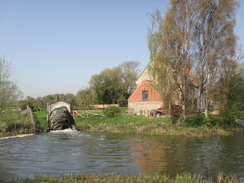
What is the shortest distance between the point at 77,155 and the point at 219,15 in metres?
18.8

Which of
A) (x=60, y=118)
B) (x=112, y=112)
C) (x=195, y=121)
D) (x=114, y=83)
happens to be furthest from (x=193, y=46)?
(x=114, y=83)

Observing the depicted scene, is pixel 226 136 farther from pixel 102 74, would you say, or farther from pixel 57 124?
pixel 102 74

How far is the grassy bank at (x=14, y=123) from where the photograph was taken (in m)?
22.5

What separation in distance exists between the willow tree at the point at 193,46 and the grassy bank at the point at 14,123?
1403cm

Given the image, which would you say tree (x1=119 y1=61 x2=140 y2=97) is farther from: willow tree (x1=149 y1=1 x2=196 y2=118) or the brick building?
willow tree (x1=149 y1=1 x2=196 y2=118)

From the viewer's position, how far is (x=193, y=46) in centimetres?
2536

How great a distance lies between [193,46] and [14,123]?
1922 centimetres

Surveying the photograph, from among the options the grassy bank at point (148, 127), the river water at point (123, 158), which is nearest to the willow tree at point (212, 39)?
the grassy bank at point (148, 127)

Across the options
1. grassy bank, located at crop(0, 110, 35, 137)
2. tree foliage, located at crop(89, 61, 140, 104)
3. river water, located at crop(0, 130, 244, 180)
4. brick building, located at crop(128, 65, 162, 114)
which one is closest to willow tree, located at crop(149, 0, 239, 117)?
river water, located at crop(0, 130, 244, 180)

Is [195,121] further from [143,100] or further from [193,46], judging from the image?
[143,100]

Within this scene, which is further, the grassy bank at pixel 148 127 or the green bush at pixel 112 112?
the green bush at pixel 112 112

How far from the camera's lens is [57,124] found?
1155 inches

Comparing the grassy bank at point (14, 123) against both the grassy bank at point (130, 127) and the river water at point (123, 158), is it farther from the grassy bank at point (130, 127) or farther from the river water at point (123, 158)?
the river water at point (123, 158)

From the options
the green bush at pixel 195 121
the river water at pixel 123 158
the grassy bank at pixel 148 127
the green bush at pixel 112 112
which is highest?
the green bush at pixel 112 112
